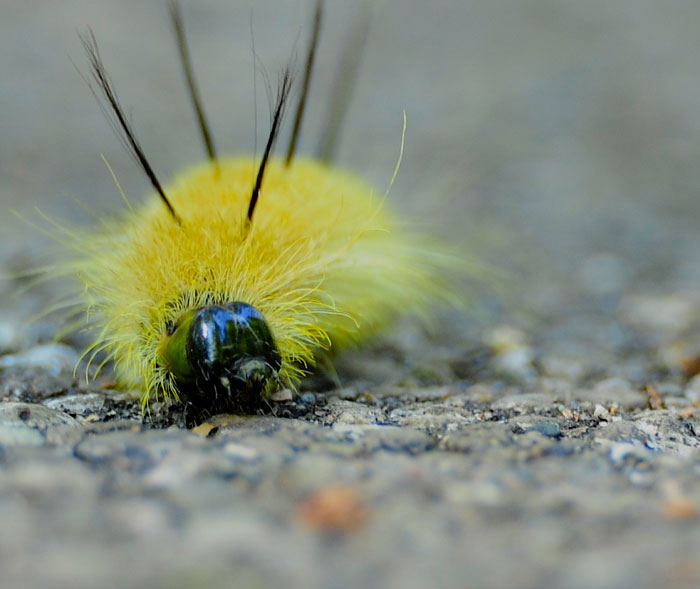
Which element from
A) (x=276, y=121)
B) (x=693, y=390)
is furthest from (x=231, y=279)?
(x=693, y=390)

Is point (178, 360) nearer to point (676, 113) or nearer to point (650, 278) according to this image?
point (650, 278)

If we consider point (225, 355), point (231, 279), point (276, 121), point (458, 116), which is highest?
point (458, 116)

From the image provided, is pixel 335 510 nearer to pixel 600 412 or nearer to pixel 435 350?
pixel 600 412

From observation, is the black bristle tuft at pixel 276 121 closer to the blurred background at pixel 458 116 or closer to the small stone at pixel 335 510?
the small stone at pixel 335 510

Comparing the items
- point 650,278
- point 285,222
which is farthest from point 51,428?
point 650,278

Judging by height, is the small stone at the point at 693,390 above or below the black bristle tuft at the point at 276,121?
below

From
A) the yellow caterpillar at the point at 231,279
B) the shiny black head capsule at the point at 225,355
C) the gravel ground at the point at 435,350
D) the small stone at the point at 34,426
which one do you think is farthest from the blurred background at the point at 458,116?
the small stone at the point at 34,426
